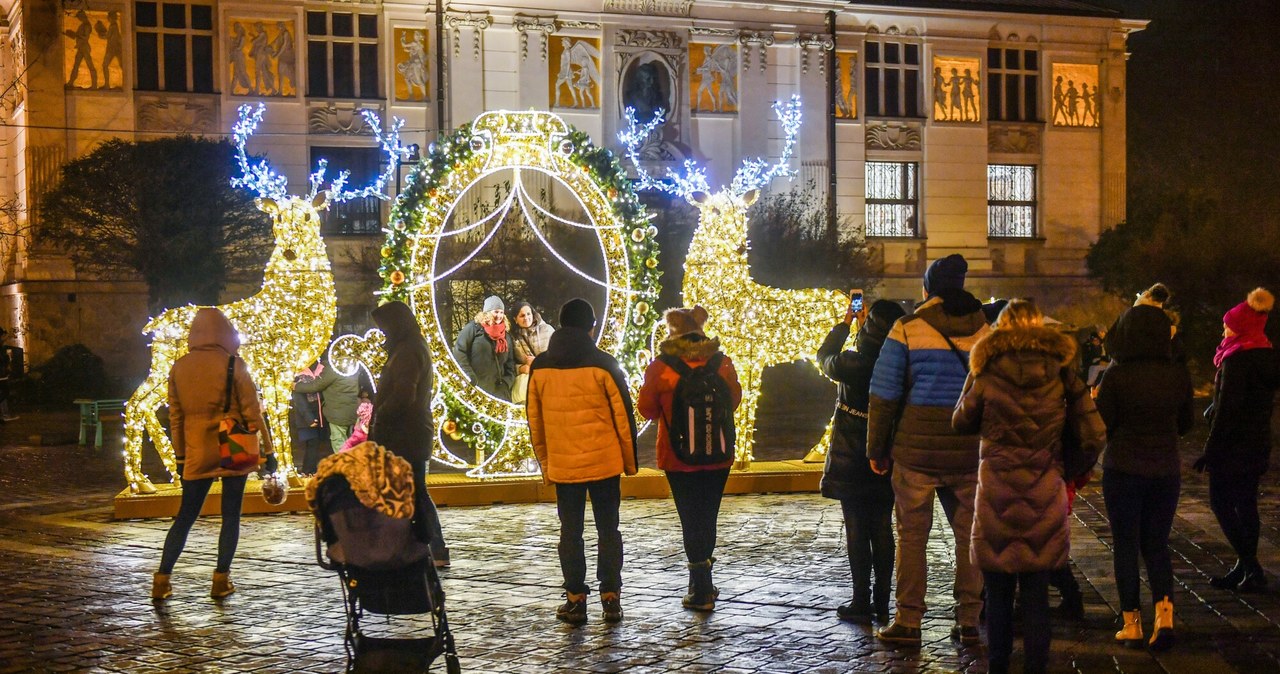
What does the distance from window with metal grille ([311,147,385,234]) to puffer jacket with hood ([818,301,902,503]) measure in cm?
2692

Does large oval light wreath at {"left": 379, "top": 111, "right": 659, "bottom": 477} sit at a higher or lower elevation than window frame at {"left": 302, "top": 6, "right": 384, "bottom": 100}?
lower

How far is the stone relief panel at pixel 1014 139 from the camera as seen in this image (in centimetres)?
4075

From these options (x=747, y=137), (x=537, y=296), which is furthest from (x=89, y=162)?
(x=747, y=137)

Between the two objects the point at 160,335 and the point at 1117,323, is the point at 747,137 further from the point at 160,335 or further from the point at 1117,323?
the point at 1117,323

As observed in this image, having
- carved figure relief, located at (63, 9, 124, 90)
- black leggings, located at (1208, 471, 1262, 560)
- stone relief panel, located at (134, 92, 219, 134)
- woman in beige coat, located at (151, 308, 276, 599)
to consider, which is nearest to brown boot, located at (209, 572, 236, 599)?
woman in beige coat, located at (151, 308, 276, 599)

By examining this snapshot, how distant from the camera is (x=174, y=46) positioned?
32.9 metres

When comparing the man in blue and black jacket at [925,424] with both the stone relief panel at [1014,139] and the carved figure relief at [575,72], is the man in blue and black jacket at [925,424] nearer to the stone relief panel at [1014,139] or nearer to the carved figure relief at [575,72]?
the carved figure relief at [575,72]

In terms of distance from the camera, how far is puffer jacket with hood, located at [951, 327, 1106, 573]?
20.8 feet

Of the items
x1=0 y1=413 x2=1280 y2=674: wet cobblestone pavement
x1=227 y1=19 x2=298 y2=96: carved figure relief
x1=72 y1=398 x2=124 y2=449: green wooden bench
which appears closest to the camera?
x1=0 y1=413 x2=1280 y2=674: wet cobblestone pavement

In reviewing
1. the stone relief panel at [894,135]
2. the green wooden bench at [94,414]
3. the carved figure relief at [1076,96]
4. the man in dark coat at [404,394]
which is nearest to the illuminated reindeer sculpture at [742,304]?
the man in dark coat at [404,394]

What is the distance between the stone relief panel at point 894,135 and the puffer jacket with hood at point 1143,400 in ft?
106

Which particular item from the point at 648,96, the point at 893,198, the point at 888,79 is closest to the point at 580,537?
the point at 648,96

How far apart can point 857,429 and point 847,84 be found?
32316 millimetres

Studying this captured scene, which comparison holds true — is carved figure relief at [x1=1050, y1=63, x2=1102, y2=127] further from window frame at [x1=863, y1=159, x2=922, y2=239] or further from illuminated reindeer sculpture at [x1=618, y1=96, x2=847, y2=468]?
illuminated reindeer sculpture at [x1=618, y1=96, x2=847, y2=468]
